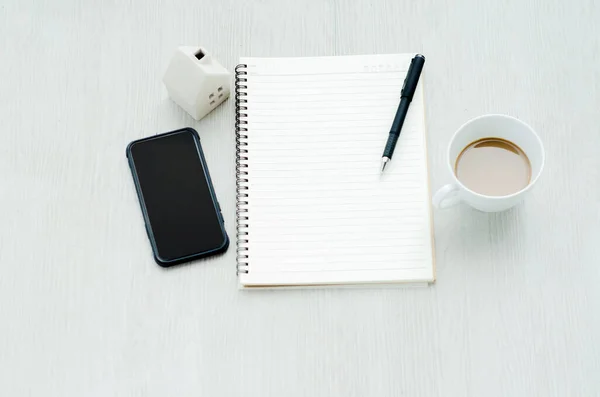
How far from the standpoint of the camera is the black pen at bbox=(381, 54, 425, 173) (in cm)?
69

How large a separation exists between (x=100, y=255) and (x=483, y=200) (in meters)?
0.38

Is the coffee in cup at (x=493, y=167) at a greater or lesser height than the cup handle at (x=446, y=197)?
greater

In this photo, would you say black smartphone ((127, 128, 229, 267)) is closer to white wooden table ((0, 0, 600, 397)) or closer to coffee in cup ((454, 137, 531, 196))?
white wooden table ((0, 0, 600, 397))

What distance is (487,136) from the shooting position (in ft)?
2.18

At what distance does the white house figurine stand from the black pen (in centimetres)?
18

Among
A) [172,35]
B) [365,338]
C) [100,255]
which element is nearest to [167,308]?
[100,255]

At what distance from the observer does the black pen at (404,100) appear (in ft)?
2.28

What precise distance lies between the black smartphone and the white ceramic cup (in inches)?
8.9

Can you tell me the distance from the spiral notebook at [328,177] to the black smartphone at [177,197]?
0.03m

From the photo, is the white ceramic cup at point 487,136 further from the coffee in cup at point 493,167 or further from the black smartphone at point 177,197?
the black smartphone at point 177,197

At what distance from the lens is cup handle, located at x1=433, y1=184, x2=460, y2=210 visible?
64cm

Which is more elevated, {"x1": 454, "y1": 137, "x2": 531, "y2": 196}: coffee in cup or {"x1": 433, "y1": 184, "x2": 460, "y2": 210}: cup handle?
{"x1": 454, "y1": 137, "x2": 531, "y2": 196}: coffee in cup

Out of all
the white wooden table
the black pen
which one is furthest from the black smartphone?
the black pen

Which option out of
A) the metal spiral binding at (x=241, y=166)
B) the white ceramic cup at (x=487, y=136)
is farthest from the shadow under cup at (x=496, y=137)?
the metal spiral binding at (x=241, y=166)
